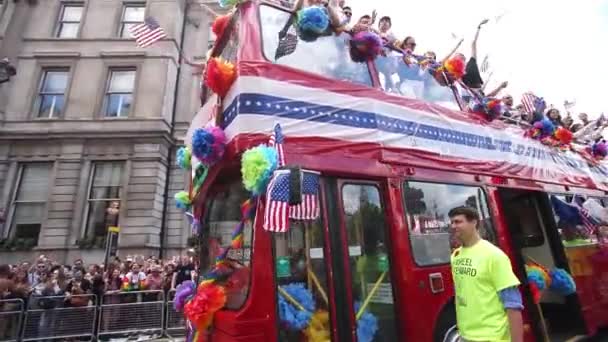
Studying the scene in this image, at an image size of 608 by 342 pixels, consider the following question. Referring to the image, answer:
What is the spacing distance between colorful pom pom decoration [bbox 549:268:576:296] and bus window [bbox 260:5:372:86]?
3876 mm

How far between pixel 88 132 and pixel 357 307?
55.7 feet

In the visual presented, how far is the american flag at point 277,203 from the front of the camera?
2832 millimetres

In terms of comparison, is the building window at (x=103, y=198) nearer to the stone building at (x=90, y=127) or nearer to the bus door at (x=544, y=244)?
the stone building at (x=90, y=127)

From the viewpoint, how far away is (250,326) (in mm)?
2744

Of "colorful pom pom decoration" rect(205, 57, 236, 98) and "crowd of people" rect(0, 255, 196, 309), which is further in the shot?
"crowd of people" rect(0, 255, 196, 309)

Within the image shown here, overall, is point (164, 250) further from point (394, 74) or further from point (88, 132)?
point (394, 74)

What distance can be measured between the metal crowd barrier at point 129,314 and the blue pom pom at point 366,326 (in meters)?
6.50

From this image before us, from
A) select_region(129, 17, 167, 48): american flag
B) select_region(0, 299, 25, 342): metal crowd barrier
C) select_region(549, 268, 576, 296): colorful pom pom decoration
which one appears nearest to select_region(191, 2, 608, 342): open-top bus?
select_region(549, 268, 576, 296): colorful pom pom decoration

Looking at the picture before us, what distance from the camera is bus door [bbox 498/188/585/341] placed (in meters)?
5.16

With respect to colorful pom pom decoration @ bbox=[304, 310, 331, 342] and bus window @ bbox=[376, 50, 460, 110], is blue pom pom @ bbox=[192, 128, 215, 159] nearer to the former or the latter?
colorful pom pom decoration @ bbox=[304, 310, 331, 342]

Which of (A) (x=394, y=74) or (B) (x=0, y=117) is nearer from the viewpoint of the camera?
(A) (x=394, y=74)

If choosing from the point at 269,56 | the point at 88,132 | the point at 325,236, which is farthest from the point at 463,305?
the point at 88,132

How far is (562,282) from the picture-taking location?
5.01 meters

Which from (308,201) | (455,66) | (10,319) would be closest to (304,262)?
(308,201)
